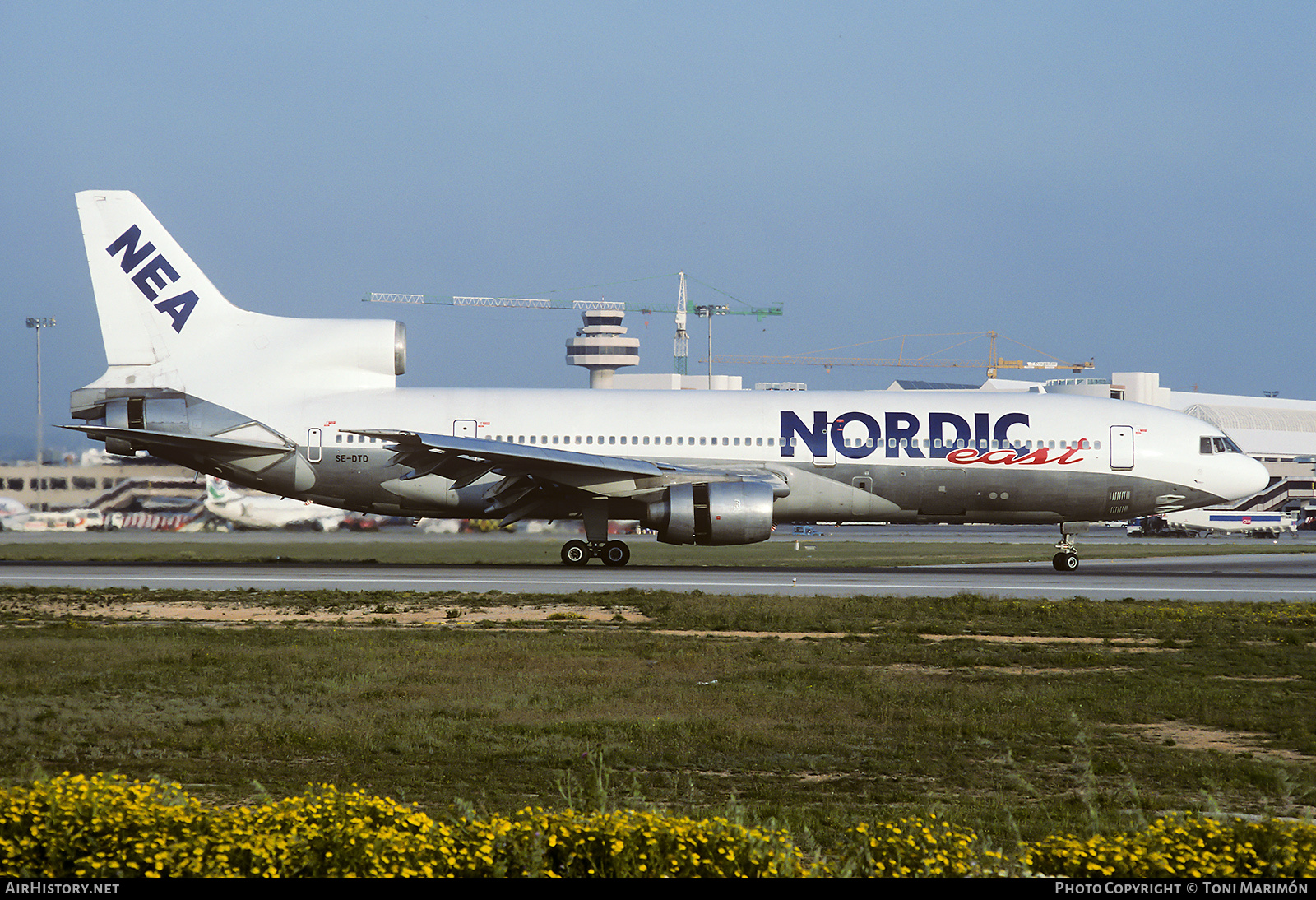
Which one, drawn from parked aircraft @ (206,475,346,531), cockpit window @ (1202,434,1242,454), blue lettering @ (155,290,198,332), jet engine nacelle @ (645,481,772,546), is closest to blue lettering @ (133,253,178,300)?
blue lettering @ (155,290,198,332)

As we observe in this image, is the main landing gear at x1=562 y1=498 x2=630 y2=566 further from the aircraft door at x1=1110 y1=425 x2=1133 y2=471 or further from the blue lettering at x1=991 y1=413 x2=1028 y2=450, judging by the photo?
the aircraft door at x1=1110 y1=425 x2=1133 y2=471

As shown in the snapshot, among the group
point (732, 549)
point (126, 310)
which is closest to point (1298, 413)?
point (732, 549)

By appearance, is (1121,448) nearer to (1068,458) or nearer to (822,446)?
(1068,458)

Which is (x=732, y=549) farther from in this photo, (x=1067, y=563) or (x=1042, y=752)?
(x=1042, y=752)

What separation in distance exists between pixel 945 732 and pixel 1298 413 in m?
124

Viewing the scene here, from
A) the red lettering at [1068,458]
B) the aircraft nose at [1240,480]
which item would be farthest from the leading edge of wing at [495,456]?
the aircraft nose at [1240,480]

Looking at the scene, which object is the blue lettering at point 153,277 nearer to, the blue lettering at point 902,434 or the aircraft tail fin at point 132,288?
the aircraft tail fin at point 132,288

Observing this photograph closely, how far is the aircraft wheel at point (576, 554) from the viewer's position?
29.1 m

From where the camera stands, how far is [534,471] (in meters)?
26.9

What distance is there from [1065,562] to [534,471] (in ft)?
47.5

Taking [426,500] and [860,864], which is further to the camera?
[426,500]

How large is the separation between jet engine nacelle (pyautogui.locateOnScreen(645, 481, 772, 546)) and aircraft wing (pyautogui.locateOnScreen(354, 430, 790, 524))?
1.02m

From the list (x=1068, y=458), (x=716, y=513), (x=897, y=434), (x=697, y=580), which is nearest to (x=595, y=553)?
(x=697, y=580)

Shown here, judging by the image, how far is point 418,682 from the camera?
13.2m
